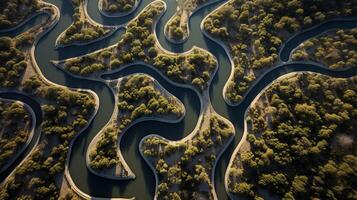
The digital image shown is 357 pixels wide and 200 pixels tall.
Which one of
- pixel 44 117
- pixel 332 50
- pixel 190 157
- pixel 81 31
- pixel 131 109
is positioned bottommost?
pixel 190 157

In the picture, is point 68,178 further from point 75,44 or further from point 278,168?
point 278,168

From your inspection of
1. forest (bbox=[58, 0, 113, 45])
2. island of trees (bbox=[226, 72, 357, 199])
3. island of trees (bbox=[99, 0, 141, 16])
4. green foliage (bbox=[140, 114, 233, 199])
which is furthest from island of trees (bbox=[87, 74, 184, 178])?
island of trees (bbox=[99, 0, 141, 16])

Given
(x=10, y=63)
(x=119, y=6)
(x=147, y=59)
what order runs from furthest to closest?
1. (x=119, y=6)
2. (x=147, y=59)
3. (x=10, y=63)

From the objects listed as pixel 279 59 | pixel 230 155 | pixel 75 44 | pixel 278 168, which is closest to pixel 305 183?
pixel 278 168

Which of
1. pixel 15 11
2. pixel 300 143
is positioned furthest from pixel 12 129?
pixel 300 143

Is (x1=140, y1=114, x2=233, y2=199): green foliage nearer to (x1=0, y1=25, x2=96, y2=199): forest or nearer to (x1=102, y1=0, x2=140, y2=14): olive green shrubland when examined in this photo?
(x1=0, y1=25, x2=96, y2=199): forest

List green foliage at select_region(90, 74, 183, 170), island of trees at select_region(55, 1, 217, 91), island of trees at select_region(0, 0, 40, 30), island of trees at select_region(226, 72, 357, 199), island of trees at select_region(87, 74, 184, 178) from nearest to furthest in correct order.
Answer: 1. island of trees at select_region(226, 72, 357, 199)
2. island of trees at select_region(87, 74, 184, 178)
3. green foliage at select_region(90, 74, 183, 170)
4. island of trees at select_region(55, 1, 217, 91)
5. island of trees at select_region(0, 0, 40, 30)

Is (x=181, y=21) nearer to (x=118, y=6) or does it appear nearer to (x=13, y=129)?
(x=118, y=6)
